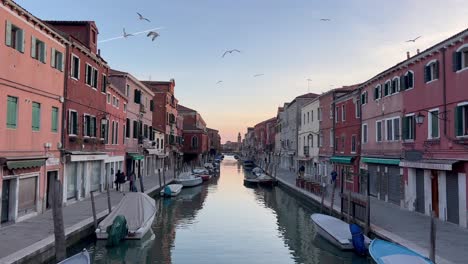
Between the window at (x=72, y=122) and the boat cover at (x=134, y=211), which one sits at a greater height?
the window at (x=72, y=122)

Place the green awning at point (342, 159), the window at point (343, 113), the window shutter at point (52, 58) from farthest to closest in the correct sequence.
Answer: the window at point (343, 113)
the green awning at point (342, 159)
the window shutter at point (52, 58)

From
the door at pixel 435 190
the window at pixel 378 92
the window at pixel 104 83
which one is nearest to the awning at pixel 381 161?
the door at pixel 435 190

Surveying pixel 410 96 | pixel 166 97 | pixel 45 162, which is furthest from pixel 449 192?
pixel 166 97

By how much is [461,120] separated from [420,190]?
511cm

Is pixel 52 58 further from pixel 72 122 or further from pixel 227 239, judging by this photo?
pixel 227 239

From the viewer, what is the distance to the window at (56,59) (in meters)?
18.5

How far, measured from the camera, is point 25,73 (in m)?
16.1

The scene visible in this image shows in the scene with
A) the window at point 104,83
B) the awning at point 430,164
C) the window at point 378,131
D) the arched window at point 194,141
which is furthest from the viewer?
the arched window at point 194,141

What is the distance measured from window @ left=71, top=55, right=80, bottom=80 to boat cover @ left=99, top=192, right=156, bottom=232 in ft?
23.4

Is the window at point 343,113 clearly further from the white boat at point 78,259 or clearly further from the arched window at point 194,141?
the arched window at point 194,141

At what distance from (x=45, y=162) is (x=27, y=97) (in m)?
3.01

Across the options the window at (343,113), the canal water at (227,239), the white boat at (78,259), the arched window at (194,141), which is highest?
the window at (343,113)

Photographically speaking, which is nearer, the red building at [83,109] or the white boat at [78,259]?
the white boat at [78,259]

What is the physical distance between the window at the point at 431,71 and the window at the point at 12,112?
16664 millimetres
